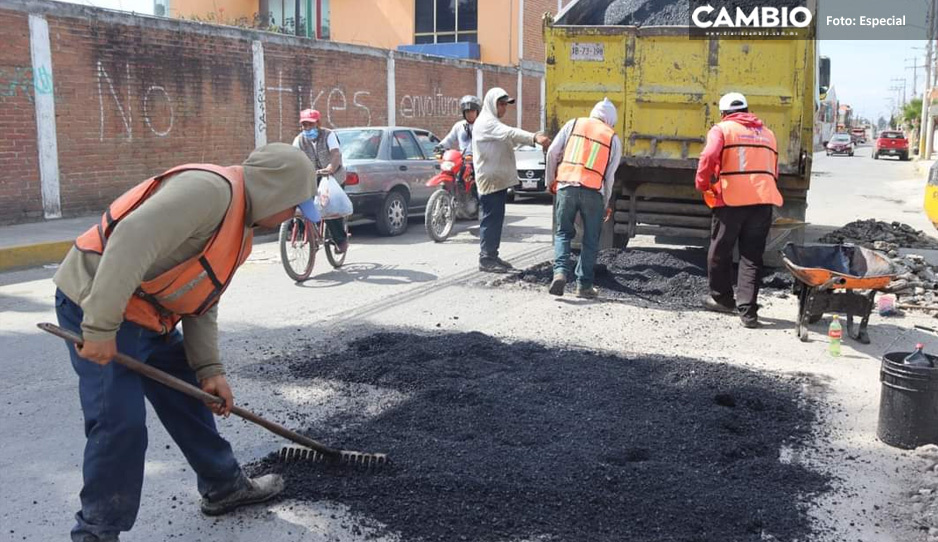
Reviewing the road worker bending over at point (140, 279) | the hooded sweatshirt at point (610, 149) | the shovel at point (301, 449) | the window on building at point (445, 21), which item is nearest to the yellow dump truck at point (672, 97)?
the hooded sweatshirt at point (610, 149)

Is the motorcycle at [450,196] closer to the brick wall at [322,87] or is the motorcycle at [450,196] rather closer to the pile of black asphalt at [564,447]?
the brick wall at [322,87]

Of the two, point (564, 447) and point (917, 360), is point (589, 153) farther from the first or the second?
point (564, 447)

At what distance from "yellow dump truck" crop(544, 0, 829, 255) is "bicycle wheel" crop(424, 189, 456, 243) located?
9.90ft

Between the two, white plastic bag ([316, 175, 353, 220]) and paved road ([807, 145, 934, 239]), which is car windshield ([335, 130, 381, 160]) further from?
paved road ([807, 145, 934, 239])

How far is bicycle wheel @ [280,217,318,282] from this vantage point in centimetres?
916

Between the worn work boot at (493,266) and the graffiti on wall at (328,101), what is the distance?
382 inches

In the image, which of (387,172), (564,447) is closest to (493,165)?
(387,172)

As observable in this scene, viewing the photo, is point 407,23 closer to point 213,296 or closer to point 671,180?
point 671,180

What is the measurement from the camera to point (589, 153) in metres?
8.23

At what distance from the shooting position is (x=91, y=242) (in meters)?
3.03

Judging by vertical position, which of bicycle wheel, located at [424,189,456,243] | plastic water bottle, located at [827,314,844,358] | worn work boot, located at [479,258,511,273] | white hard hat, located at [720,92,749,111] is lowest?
plastic water bottle, located at [827,314,844,358]

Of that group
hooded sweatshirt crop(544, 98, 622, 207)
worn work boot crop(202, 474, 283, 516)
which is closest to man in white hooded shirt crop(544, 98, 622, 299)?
hooded sweatshirt crop(544, 98, 622, 207)

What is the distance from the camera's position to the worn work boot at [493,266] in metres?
9.85
